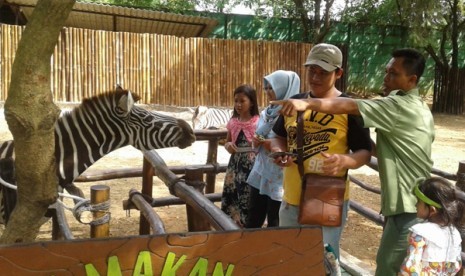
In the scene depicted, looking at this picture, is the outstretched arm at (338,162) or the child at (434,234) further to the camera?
the outstretched arm at (338,162)

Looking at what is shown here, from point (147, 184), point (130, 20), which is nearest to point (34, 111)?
point (147, 184)

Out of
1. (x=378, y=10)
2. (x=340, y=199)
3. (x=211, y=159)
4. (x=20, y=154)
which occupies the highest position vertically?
(x=378, y=10)

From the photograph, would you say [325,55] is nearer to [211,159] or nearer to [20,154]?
[20,154]

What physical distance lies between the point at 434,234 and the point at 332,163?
20.6 inches

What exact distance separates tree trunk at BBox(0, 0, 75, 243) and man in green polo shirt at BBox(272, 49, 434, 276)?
126cm

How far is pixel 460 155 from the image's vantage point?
10.6m

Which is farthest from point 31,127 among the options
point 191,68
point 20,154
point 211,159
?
point 191,68

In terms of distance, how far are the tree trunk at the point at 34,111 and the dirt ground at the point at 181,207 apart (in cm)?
324

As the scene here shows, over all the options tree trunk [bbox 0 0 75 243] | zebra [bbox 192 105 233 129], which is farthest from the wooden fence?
tree trunk [bbox 0 0 75 243]

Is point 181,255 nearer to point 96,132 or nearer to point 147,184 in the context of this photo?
point 96,132

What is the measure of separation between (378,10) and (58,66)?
12.7m

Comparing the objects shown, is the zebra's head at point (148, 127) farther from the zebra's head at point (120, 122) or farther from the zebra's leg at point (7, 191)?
the zebra's leg at point (7, 191)

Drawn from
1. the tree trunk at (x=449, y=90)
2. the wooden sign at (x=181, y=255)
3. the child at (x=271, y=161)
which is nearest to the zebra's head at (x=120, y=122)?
the child at (x=271, y=161)

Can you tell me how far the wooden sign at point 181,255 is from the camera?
138cm
